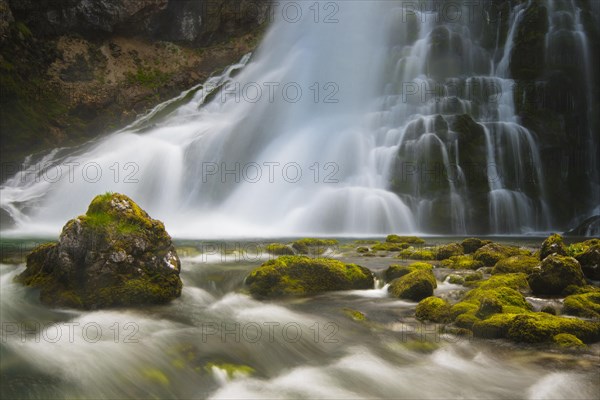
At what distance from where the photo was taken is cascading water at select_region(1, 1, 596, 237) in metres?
19.7

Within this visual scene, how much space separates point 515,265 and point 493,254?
111cm

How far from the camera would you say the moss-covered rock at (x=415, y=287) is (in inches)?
315

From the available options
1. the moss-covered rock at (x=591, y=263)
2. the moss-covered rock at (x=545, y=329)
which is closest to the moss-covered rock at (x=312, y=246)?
the moss-covered rock at (x=591, y=263)

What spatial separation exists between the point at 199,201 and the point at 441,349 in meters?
17.6

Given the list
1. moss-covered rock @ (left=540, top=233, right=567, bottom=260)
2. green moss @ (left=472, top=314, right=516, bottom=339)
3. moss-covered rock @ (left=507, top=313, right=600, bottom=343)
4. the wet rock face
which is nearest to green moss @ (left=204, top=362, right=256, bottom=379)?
green moss @ (left=472, top=314, right=516, bottom=339)

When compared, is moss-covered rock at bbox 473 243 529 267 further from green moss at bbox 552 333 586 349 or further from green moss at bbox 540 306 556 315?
green moss at bbox 552 333 586 349

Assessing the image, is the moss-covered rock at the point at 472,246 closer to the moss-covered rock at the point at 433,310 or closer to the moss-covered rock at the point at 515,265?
the moss-covered rock at the point at 515,265

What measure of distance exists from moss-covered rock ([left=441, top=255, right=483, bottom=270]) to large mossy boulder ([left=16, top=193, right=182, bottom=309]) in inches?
247

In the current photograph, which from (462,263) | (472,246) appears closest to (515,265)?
(462,263)

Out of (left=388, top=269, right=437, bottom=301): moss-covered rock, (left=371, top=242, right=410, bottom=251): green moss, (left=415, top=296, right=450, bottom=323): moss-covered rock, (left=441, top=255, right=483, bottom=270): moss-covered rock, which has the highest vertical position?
(left=371, top=242, right=410, bottom=251): green moss

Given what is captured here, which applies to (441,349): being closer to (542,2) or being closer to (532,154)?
(532,154)

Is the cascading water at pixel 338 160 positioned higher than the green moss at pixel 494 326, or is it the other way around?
the cascading water at pixel 338 160

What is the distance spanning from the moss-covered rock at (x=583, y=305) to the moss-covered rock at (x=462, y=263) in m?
3.06

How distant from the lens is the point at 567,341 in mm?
5719
